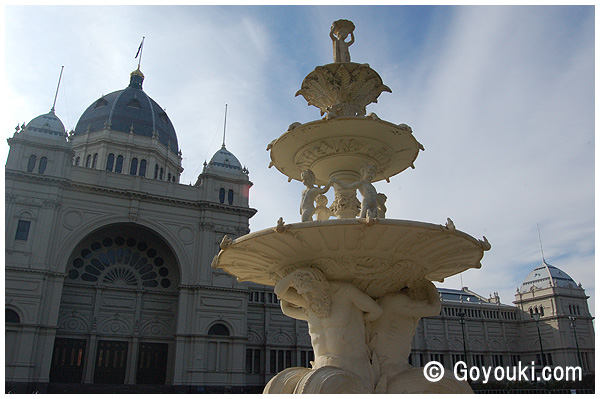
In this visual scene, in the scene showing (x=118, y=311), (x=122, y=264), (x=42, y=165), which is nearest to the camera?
(x=118, y=311)

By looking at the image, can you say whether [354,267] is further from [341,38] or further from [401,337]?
[341,38]

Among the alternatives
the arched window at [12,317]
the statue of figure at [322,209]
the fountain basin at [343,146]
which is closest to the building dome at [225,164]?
the arched window at [12,317]

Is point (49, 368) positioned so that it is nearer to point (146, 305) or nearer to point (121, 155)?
point (146, 305)

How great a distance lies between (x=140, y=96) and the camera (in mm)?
45688

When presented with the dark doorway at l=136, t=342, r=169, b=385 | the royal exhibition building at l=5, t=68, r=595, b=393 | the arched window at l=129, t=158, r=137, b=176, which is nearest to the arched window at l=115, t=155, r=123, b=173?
the royal exhibition building at l=5, t=68, r=595, b=393

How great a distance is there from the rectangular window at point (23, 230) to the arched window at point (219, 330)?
526 inches

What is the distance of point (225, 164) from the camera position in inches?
1491

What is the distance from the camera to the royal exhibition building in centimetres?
2819

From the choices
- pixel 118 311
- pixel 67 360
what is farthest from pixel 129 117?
pixel 67 360

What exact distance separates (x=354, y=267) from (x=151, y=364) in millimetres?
28659

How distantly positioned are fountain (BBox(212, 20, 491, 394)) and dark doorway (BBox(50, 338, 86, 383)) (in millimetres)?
26818

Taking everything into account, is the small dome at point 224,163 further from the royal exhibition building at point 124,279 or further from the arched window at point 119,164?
the arched window at point 119,164

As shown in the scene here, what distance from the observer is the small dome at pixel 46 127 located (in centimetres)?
3250

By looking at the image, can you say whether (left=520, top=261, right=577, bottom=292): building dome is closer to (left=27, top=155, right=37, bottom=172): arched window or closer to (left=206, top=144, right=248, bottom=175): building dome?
(left=206, top=144, right=248, bottom=175): building dome
